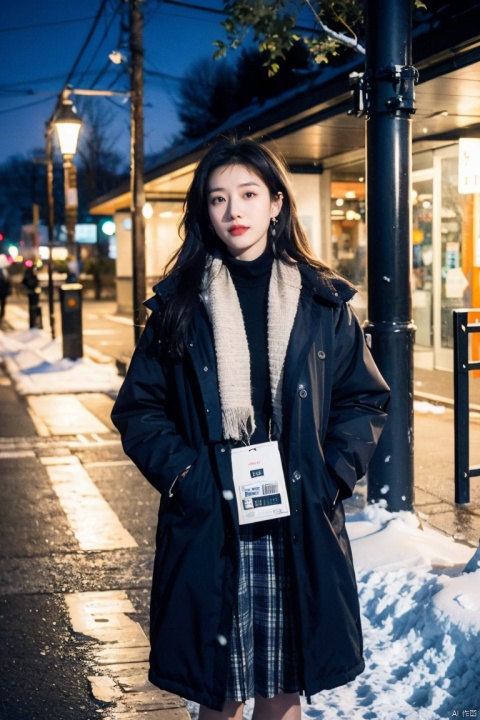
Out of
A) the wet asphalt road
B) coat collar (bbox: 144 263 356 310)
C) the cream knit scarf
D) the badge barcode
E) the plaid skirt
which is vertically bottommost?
the wet asphalt road

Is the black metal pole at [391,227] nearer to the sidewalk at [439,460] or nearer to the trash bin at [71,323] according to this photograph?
the sidewalk at [439,460]

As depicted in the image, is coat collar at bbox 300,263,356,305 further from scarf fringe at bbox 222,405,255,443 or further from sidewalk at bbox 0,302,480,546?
sidewalk at bbox 0,302,480,546

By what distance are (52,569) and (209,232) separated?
324cm

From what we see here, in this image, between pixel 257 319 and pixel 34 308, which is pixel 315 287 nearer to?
pixel 257 319

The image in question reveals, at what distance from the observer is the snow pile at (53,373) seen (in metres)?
13.5

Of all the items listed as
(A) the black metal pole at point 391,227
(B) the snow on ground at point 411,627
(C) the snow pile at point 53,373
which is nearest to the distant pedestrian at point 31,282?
(C) the snow pile at point 53,373

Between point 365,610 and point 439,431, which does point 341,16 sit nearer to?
point 439,431

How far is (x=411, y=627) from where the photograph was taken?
380cm

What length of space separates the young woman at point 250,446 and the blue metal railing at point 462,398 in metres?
3.04

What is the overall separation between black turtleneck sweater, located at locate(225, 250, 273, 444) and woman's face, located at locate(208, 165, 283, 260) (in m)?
0.05

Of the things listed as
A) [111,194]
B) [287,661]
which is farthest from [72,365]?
[111,194]

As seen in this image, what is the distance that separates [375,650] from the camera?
375cm

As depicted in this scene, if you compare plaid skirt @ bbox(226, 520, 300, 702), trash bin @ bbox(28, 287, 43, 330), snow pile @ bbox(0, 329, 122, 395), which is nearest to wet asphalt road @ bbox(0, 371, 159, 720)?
plaid skirt @ bbox(226, 520, 300, 702)

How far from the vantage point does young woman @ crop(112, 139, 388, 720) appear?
8.27ft
